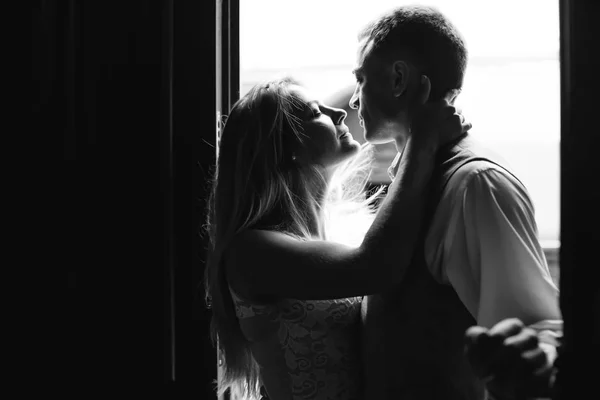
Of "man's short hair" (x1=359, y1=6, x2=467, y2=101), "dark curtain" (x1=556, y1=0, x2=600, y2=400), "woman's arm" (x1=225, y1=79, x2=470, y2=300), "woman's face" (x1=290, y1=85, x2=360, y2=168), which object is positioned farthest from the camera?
"woman's face" (x1=290, y1=85, x2=360, y2=168)

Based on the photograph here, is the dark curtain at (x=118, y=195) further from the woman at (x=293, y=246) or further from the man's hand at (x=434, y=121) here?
the man's hand at (x=434, y=121)

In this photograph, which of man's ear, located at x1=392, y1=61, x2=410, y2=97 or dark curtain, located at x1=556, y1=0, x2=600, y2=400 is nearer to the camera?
dark curtain, located at x1=556, y1=0, x2=600, y2=400

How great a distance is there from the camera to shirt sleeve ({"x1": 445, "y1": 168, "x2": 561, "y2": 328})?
1146 millimetres

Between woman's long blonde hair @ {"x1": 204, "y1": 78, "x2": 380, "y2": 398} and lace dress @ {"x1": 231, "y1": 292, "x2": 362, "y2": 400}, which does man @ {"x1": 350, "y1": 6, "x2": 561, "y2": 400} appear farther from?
woman's long blonde hair @ {"x1": 204, "y1": 78, "x2": 380, "y2": 398}

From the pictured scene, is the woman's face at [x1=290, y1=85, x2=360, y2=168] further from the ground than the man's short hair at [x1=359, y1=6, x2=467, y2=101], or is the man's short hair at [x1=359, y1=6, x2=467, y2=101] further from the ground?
the man's short hair at [x1=359, y1=6, x2=467, y2=101]

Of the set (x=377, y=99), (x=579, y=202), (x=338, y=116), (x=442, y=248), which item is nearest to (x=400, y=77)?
(x=377, y=99)

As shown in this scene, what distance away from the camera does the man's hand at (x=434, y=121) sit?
1406 millimetres

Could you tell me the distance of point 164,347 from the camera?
1.42 m

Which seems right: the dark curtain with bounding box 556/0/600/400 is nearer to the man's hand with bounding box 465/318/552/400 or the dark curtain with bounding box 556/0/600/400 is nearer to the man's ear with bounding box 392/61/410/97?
the man's hand with bounding box 465/318/552/400

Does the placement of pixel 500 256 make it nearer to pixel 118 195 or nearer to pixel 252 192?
pixel 252 192

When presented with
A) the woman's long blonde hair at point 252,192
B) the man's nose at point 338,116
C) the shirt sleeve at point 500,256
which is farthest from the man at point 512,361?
the man's nose at point 338,116

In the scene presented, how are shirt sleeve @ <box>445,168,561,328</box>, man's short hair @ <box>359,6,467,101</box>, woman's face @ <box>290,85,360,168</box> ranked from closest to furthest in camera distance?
shirt sleeve @ <box>445,168,561,328</box>, man's short hair @ <box>359,6,467,101</box>, woman's face @ <box>290,85,360,168</box>

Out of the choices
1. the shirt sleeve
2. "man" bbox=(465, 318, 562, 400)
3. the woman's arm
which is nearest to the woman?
the woman's arm

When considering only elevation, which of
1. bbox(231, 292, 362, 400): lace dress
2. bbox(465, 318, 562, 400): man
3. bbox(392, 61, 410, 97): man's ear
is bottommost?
bbox(231, 292, 362, 400): lace dress
